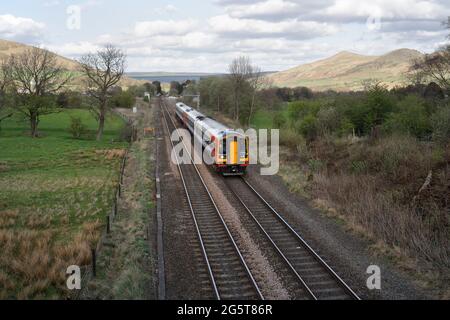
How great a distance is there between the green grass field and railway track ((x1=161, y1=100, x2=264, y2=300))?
12.2 feet

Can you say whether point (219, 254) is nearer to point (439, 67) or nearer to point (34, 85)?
point (439, 67)

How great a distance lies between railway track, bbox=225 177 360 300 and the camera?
10.5m

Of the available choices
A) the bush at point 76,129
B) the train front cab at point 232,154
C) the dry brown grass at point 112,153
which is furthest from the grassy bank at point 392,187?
the bush at point 76,129

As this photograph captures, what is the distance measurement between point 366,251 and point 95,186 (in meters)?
16.2

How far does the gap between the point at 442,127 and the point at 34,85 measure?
44.7m

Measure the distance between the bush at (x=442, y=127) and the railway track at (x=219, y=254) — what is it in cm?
1172

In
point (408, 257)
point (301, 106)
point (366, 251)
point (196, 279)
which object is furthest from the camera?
point (301, 106)

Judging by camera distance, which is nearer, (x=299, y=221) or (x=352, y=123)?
(x=299, y=221)

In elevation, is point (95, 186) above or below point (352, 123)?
below
